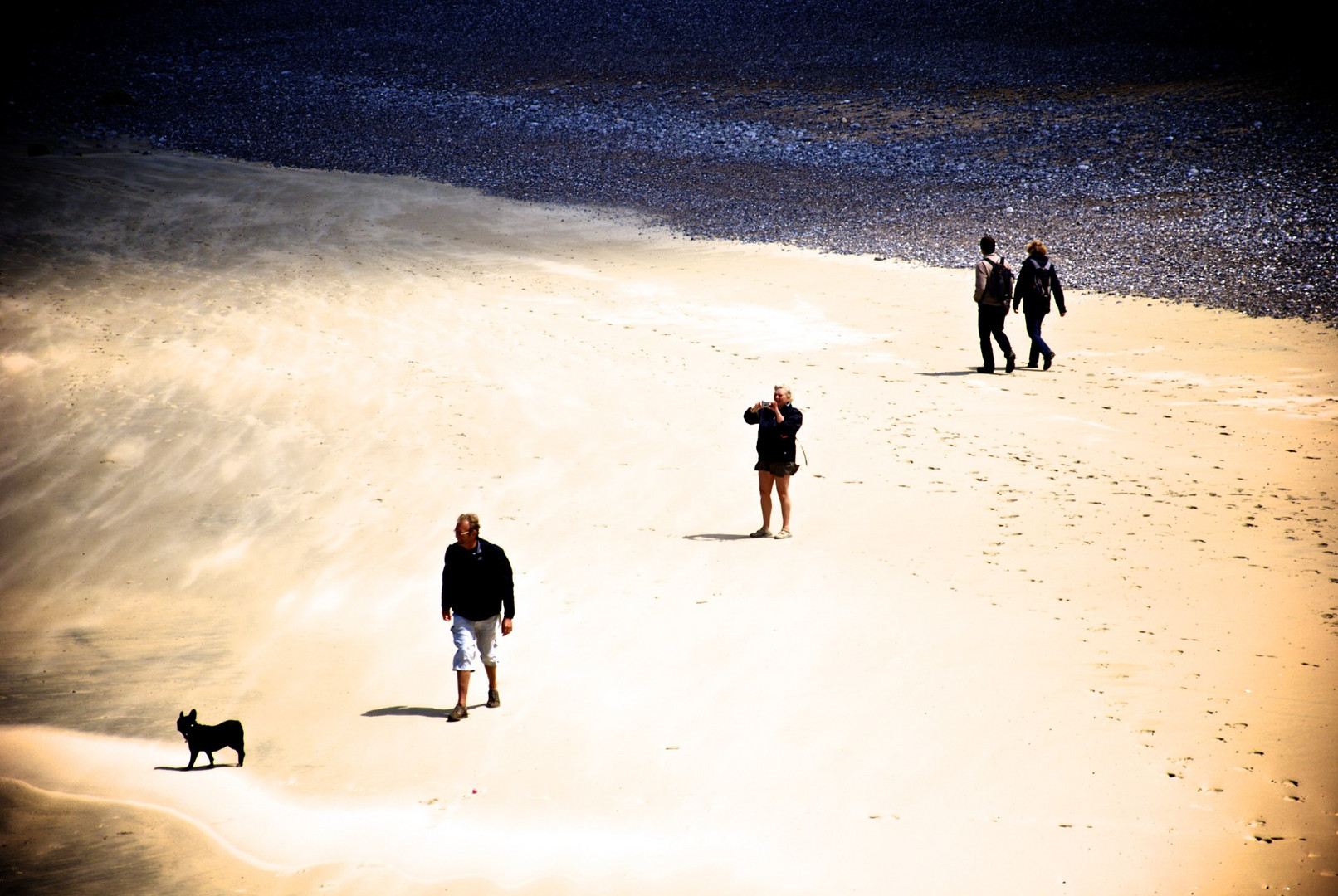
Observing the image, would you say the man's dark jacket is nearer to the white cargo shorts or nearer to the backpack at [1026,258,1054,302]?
the white cargo shorts

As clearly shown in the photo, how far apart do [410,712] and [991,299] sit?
1001 centimetres

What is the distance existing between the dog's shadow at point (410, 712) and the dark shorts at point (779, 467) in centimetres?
367

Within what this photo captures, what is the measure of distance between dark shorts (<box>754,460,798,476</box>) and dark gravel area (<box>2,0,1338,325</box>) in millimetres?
11806

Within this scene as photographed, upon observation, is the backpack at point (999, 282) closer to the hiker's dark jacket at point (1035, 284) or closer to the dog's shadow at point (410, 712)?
the hiker's dark jacket at point (1035, 284)

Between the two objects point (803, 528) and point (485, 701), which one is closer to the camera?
point (485, 701)

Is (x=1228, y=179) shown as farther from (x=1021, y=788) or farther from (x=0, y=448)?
(x=0, y=448)

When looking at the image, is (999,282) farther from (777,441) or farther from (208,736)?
(208,736)

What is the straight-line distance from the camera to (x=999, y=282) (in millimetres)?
13922

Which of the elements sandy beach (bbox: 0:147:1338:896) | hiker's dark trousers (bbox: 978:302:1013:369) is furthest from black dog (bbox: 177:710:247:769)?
hiker's dark trousers (bbox: 978:302:1013:369)

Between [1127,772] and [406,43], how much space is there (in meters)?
46.2

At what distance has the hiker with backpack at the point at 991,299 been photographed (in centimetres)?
→ 1370

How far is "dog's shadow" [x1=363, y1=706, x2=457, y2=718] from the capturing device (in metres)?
7.13

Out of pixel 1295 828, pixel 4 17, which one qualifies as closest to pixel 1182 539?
pixel 1295 828

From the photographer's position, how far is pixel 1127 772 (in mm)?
5867
